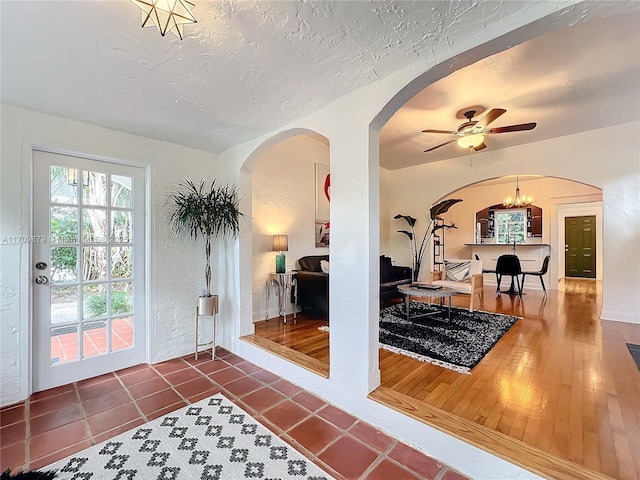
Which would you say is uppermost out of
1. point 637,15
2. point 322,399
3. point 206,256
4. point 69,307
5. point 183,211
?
point 637,15

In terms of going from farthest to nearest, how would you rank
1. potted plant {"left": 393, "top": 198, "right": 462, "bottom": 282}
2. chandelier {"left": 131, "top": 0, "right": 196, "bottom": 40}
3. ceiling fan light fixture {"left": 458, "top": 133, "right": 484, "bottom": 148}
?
potted plant {"left": 393, "top": 198, "right": 462, "bottom": 282} < ceiling fan light fixture {"left": 458, "top": 133, "right": 484, "bottom": 148} < chandelier {"left": 131, "top": 0, "right": 196, "bottom": 40}

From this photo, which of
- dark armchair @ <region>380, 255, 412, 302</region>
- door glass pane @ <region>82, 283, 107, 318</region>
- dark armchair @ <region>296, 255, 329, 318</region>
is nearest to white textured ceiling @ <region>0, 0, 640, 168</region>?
door glass pane @ <region>82, 283, 107, 318</region>

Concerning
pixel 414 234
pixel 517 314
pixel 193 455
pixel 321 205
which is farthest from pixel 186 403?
pixel 414 234

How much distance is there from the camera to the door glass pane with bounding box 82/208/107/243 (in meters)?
2.51

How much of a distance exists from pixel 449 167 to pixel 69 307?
18.4 feet

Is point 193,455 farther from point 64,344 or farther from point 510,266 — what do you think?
point 510,266

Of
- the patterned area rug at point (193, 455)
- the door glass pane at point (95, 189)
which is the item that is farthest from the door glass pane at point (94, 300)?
the patterned area rug at point (193, 455)

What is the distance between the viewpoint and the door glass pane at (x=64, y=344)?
7.71ft

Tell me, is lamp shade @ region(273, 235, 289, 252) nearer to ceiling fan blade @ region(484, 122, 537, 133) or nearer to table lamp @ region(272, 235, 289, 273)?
table lamp @ region(272, 235, 289, 273)

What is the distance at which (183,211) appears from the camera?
9.27 ft

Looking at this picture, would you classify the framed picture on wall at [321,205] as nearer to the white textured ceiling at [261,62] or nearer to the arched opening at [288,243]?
the arched opening at [288,243]

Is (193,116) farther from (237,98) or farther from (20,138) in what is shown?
(20,138)

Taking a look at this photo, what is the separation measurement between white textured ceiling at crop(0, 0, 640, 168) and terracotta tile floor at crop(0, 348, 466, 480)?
2.29 metres

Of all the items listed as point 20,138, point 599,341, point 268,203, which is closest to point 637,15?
point 599,341
